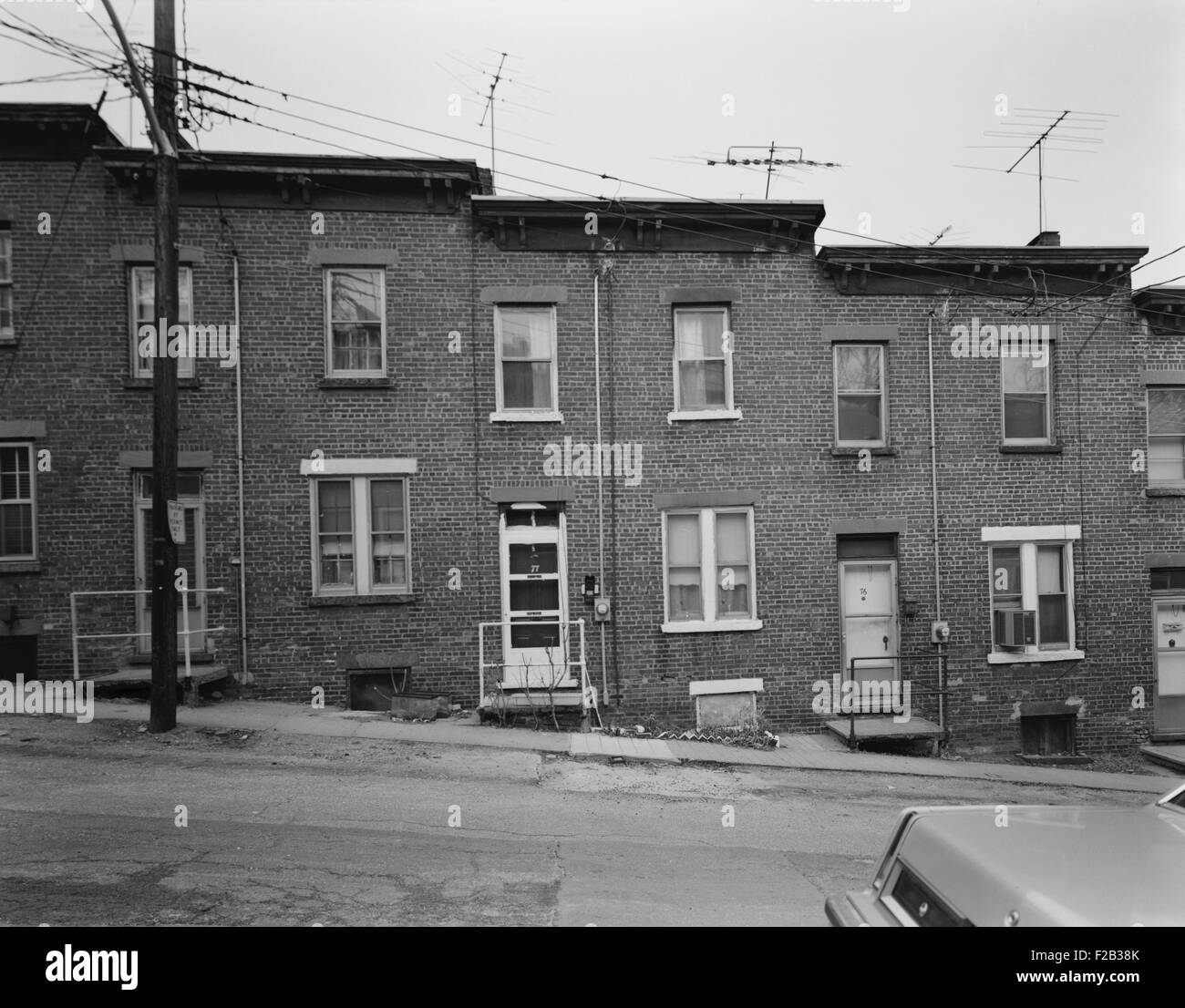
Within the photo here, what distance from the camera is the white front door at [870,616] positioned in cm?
1329

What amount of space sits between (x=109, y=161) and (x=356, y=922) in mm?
11514

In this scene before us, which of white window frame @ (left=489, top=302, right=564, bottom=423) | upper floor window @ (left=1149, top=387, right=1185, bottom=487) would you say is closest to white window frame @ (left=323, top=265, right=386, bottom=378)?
white window frame @ (left=489, top=302, right=564, bottom=423)

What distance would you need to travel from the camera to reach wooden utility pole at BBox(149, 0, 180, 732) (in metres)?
10.0

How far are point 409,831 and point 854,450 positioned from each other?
914 centimetres

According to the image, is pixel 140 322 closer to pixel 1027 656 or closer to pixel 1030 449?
pixel 1030 449

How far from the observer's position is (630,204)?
12859mm

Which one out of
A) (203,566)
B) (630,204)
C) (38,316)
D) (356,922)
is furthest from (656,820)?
(38,316)

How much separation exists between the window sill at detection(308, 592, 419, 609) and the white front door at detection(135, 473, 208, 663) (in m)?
1.69

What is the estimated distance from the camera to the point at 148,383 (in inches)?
484

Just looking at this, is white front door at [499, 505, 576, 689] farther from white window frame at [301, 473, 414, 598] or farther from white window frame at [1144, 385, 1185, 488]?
white window frame at [1144, 385, 1185, 488]
